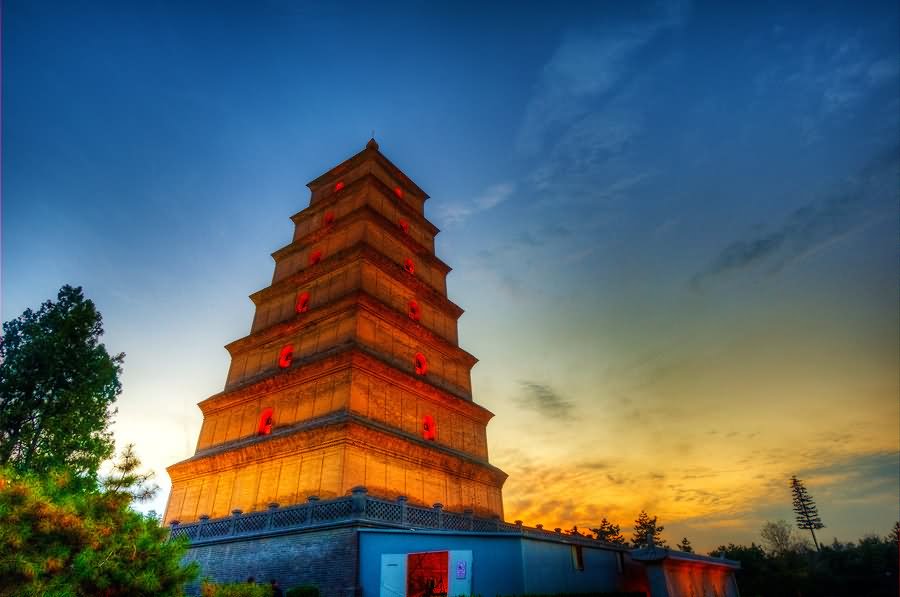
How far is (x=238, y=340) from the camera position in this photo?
23828 mm

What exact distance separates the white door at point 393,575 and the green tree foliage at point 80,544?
6081 mm

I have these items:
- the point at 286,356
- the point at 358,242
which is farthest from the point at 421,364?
the point at 358,242

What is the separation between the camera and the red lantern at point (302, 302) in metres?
23.9

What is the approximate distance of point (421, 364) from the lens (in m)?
22.7

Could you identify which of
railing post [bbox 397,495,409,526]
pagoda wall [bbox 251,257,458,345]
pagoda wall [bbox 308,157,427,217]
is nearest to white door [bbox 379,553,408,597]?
railing post [bbox 397,495,409,526]

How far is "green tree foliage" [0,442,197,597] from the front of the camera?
212 inches

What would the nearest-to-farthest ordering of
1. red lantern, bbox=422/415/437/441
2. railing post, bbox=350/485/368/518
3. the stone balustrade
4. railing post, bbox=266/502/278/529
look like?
railing post, bbox=350/485/368/518 < the stone balustrade < railing post, bbox=266/502/278/529 < red lantern, bbox=422/415/437/441

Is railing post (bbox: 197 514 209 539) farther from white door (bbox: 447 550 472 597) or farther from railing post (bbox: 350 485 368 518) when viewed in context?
white door (bbox: 447 550 472 597)

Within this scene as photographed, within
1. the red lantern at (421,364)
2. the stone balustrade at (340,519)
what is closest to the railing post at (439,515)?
the stone balustrade at (340,519)

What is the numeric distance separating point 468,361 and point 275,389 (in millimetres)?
9436

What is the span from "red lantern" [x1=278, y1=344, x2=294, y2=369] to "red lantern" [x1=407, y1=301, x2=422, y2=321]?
5660mm

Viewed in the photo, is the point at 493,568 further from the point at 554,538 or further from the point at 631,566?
the point at 631,566

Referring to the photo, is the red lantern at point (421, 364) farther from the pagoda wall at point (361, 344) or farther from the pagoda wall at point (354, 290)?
the pagoda wall at point (354, 290)

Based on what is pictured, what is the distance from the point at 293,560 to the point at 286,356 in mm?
10771
